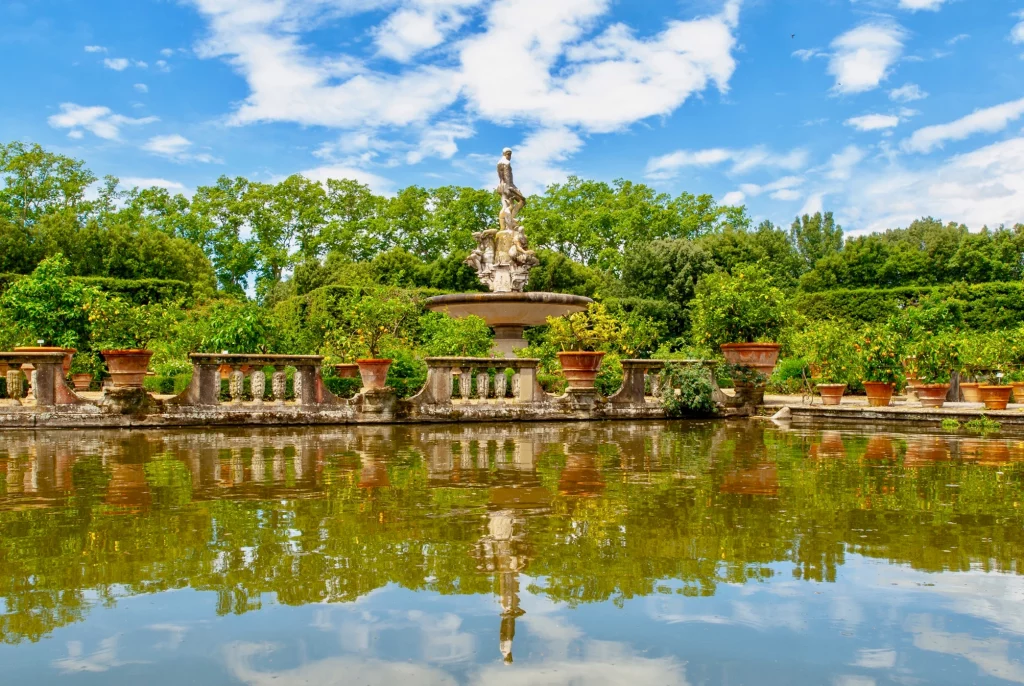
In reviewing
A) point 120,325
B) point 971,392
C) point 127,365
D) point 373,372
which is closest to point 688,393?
point 373,372

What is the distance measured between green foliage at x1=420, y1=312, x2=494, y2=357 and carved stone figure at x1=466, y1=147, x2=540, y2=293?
3820 millimetres

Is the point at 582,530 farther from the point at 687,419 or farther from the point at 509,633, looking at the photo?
the point at 687,419

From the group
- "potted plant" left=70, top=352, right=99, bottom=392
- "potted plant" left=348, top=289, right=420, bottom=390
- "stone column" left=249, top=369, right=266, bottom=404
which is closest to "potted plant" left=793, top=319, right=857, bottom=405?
"potted plant" left=348, top=289, right=420, bottom=390

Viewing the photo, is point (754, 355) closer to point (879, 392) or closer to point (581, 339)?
point (879, 392)

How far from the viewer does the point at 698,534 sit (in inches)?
198

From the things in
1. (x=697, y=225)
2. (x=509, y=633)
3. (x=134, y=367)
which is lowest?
(x=509, y=633)

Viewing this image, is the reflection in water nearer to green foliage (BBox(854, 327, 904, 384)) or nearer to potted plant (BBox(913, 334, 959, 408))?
potted plant (BBox(913, 334, 959, 408))

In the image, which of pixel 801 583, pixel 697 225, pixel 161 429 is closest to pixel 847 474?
pixel 801 583

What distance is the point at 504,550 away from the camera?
4598 millimetres

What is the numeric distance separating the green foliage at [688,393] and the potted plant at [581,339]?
138 centimetres

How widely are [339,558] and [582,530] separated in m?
1.51

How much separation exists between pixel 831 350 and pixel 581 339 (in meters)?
5.28

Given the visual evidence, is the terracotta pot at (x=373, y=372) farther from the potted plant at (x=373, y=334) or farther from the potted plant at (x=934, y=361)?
the potted plant at (x=934, y=361)

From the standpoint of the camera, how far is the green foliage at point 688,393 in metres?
15.1
